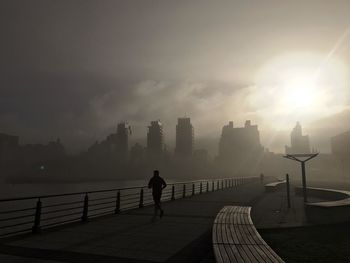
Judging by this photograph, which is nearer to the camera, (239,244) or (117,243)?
(239,244)

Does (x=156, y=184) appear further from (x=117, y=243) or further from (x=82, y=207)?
(x=117, y=243)

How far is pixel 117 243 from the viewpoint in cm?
855

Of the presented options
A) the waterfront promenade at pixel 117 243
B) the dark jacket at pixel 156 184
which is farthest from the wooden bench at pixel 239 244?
the dark jacket at pixel 156 184

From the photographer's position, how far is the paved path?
718 cm

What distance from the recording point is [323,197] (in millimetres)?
22750

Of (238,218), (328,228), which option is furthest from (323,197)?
(238,218)

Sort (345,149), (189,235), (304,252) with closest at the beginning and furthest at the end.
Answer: (304,252), (189,235), (345,149)

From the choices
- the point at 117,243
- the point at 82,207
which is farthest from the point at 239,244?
the point at 82,207

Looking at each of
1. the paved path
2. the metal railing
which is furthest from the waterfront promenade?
the metal railing

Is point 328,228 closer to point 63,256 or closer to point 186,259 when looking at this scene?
point 186,259

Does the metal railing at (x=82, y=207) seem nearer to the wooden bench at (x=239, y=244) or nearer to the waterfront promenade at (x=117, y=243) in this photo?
the waterfront promenade at (x=117, y=243)

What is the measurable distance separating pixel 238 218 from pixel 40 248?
656 centimetres

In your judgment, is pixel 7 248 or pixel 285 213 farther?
pixel 285 213

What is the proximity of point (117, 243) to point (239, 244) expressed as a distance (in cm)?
338
